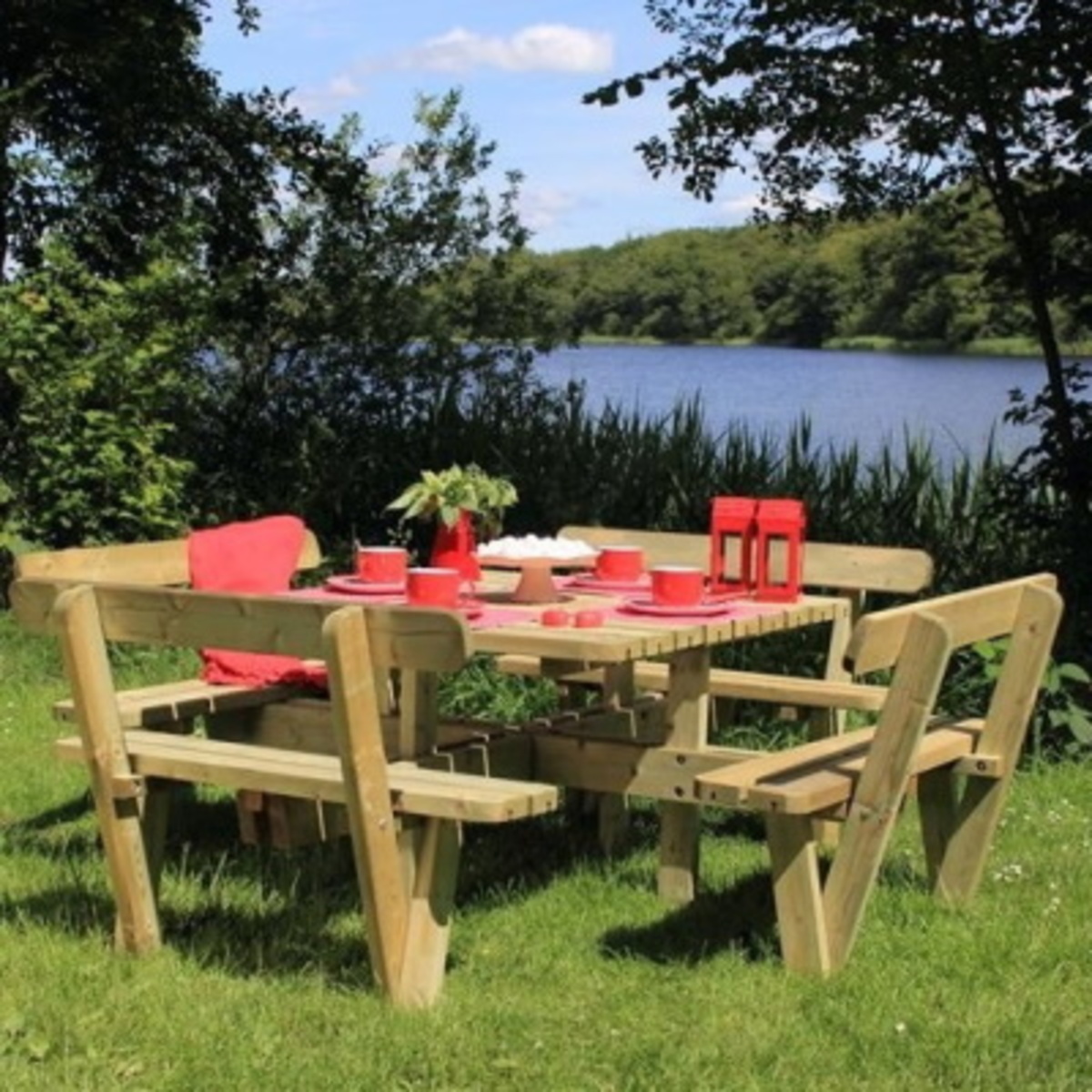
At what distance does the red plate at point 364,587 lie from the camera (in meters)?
4.92

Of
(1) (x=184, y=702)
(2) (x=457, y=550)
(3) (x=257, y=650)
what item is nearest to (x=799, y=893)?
(3) (x=257, y=650)

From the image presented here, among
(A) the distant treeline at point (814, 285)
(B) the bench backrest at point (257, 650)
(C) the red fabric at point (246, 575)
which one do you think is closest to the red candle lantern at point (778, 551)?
(C) the red fabric at point (246, 575)

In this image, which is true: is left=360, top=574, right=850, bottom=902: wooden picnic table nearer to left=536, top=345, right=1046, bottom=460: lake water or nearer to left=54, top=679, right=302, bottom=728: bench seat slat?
left=54, top=679, right=302, bottom=728: bench seat slat

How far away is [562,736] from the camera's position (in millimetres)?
4812

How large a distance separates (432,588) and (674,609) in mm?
636

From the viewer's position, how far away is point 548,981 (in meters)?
4.09

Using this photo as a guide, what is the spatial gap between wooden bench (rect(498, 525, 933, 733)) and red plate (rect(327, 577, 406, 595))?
0.80m

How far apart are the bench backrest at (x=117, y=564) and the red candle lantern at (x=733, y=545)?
1473 millimetres

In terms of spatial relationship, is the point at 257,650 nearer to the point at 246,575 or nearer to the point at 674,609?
the point at 674,609

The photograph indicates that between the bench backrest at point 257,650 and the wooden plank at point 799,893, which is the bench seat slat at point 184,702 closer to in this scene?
the bench backrest at point 257,650

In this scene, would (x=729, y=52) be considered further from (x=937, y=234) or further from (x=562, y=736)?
(x=562, y=736)

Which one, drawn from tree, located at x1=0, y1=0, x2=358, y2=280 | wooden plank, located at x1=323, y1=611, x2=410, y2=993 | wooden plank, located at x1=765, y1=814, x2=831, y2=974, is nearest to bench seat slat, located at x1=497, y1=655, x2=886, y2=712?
wooden plank, located at x1=765, y1=814, x2=831, y2=974

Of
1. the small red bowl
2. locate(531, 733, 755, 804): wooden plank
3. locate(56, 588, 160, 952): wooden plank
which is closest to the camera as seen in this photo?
locate(56, 588, 160, 952): wooden plank

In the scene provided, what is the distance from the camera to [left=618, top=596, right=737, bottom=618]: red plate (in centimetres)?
460
